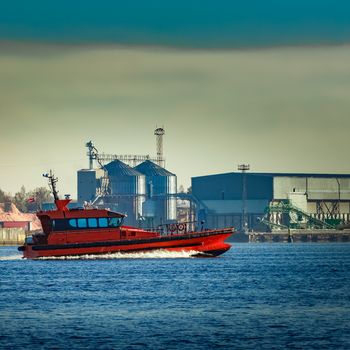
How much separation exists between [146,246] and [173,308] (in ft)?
161

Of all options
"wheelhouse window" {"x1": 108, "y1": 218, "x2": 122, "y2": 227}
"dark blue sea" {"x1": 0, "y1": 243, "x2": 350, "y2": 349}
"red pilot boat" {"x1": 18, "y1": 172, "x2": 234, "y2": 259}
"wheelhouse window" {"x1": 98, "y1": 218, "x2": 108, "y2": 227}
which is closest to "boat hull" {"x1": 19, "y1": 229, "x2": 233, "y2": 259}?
"red pilot boat" {"x1": 18, "y1": 172, "x2": 234, "y2": 259}

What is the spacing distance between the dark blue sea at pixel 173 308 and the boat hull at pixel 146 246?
29.0 feet

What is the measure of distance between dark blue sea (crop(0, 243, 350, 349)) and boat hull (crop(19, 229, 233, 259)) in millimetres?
8854

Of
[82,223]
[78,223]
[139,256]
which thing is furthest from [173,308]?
[139,256]

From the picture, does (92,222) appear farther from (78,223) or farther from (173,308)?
(173,308)

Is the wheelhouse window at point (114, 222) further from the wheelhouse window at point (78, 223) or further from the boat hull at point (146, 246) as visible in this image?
the boat hull at point (146, 246)

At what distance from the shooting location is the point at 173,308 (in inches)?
2498

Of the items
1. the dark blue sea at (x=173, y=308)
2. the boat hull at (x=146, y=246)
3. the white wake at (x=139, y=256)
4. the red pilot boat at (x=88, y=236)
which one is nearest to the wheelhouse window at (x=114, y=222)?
the red pilot boat at (x=88, y=236)

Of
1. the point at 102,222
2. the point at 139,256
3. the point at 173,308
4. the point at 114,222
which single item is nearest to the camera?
the point at 173,308

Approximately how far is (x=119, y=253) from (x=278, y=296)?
41.5m

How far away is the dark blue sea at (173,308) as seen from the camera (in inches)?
2008

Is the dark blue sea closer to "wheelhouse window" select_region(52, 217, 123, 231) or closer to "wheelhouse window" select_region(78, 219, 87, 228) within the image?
"wheelhouse window" select_region(52, 217, 123, 231)

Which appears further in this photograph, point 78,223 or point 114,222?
point 114,222

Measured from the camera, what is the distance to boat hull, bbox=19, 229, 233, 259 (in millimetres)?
110500
